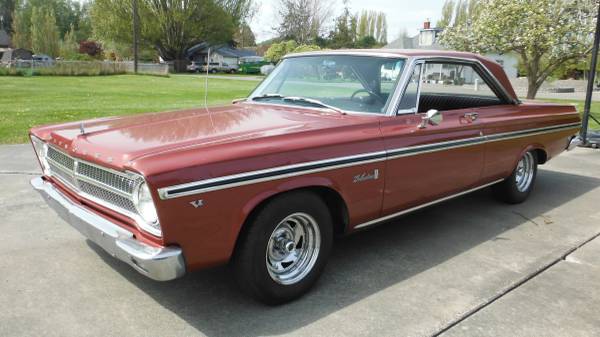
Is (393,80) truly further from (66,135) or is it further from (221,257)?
(66,135)

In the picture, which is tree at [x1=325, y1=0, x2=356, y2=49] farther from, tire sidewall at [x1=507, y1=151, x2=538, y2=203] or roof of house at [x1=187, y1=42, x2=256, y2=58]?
tire sidewall at [x1=507, y1=151, x2=538, y2=203]

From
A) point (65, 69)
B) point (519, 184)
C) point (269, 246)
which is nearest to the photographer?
point (269, 246)

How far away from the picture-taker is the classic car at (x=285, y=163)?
264 cm

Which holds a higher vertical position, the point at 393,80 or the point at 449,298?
the point at 393,80

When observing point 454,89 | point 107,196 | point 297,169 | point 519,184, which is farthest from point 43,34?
point 297,169

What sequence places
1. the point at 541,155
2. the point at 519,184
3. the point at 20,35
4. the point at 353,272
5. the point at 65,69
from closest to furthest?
the point at 353,272 < the point at 519,184 < the point at 541,155 < the point at 65,69 < the point at 20,35

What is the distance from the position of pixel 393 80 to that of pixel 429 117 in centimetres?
43

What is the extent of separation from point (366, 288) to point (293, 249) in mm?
588

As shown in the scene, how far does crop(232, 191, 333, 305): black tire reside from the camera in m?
2.87

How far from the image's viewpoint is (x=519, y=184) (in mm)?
5496

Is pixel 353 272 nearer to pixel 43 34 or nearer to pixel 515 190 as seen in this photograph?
pixel 515 190

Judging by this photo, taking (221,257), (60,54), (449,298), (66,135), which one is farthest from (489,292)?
(60,54)

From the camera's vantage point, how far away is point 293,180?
2971 mm

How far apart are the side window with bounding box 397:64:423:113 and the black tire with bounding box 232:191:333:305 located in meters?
1.12
